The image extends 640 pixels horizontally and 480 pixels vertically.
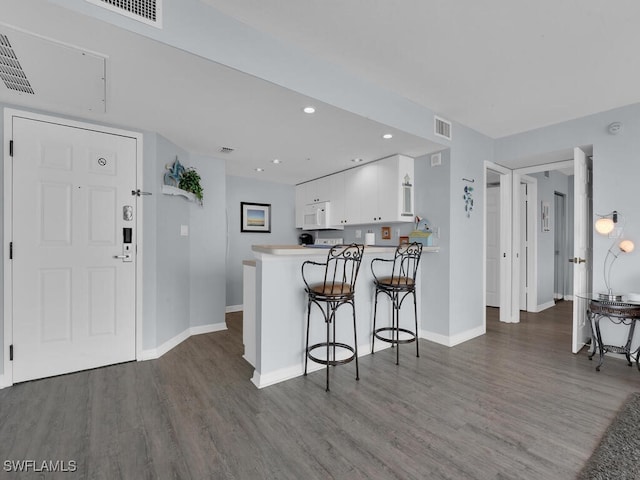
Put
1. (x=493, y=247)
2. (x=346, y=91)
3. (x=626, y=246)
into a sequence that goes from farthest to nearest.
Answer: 1. (x=493, y=247)
2. (x=626, y=246)
3. (x=346, y=91)

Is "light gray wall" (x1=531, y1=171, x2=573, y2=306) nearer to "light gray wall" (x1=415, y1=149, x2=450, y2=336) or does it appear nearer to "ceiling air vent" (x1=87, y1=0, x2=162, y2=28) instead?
"light gray wall" (x1=415, y1=149, x2=450, y2=336)

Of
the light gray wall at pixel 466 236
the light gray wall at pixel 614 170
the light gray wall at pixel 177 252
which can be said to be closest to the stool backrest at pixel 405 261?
the light gray wall at pixel 466 236

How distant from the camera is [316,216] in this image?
16.7ft

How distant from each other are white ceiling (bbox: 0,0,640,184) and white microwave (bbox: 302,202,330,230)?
1.54 m

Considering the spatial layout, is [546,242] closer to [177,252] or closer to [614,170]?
[614,170]

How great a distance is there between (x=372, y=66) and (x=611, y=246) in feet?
10.1

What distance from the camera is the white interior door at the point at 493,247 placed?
17.1ft

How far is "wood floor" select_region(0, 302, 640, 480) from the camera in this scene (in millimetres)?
1618

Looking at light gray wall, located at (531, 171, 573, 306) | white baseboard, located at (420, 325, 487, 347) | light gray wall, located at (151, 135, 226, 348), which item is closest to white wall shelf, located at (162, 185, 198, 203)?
light gray wall, located at (151, 135, 226, 348)

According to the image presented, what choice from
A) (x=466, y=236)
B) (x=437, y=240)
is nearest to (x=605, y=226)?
(x=466, y=236)

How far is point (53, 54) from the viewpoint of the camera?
6.05 ft

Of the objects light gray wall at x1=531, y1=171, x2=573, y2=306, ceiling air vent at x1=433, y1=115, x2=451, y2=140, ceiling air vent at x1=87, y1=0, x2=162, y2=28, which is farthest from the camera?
light gray wall at x1=531, y1=171, x2=573, y2=306

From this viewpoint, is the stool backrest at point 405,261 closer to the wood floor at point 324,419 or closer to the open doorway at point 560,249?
the wood floor at point 324,419

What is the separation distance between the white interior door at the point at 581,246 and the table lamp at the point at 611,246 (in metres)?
0.17
